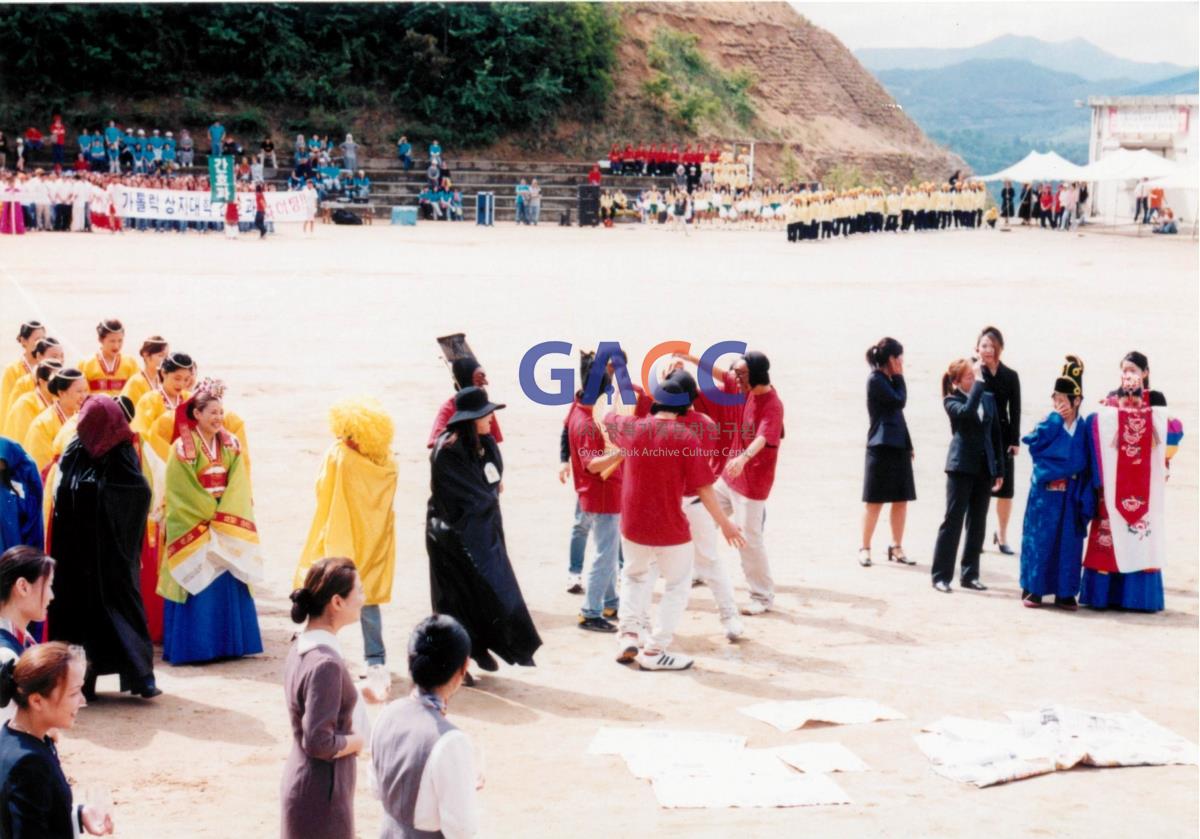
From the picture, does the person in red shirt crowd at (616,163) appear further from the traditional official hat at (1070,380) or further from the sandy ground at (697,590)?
the traditional official hat at (1070,380)

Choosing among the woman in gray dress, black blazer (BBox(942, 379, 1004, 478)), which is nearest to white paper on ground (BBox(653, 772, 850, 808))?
the woman in gray dress

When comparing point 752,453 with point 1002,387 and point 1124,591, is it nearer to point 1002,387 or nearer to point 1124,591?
point 1002,387

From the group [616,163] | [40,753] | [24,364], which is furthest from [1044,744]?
[616,163]

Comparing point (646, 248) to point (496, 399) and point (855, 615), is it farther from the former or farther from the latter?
point (855, 615)

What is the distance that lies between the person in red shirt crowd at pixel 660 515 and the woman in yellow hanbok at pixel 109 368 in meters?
3.36

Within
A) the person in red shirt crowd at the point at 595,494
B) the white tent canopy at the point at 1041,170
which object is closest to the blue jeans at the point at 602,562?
the person in red shirt crowd at the point at 595,494

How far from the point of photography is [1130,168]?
1660 inches

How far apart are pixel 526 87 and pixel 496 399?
4313 centimetres

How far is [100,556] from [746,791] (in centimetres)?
313

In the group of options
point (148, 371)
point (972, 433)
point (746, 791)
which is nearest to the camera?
point (746, 791)

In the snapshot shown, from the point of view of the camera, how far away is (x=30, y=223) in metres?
31.8

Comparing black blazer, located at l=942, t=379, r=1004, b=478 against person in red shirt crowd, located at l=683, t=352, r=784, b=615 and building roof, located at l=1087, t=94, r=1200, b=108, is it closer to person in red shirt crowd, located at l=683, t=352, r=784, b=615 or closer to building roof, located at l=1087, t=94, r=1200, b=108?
person in red shirt crowd, located at l=683, t=352, r=784, b=615

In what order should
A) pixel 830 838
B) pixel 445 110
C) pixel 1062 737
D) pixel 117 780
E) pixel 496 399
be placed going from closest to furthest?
pixel 830 838
pixel 117 780
pixel 1062 737
pixel 496 399
pixel 445 110

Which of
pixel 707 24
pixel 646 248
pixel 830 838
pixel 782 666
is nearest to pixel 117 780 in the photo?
pixel 830 838
